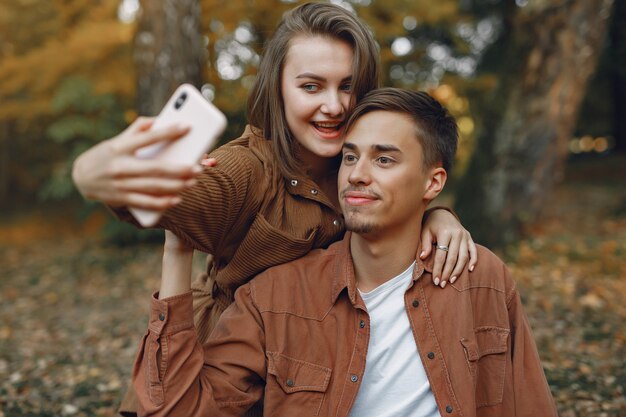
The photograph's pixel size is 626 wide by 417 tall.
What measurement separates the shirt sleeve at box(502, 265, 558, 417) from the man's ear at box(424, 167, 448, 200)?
1.65ft

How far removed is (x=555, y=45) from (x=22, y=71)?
7.76 m

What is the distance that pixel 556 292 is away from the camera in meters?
5.93

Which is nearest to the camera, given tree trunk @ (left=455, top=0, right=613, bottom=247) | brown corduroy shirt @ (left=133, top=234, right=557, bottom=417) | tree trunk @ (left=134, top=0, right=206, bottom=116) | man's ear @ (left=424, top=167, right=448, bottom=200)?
brown corduroy shirt @ (left=133, top=234, right=557, bottom=417)

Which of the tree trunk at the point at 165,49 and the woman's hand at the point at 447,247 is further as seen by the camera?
the tree trunk at the point at 165,49

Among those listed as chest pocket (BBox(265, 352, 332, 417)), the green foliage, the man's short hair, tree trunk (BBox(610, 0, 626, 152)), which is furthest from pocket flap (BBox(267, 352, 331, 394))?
tree trunk (BBox(610, 0, 626, 152))

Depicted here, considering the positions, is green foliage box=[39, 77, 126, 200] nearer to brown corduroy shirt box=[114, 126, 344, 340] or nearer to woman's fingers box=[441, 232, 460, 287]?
brown corduroy shirt box=[114, 126, 344, 340]

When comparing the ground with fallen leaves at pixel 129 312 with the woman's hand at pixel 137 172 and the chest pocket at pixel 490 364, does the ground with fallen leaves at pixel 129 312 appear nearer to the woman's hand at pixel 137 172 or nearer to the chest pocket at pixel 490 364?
the chest pocket at pixel 490 364

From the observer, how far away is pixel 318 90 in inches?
101

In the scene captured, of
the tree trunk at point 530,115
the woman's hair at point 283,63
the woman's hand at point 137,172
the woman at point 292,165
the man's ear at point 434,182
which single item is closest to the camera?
the woman's hand at point 137,172

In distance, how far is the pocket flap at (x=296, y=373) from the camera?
7.32 feet

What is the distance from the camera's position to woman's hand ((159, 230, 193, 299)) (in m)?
Answer: 2.08

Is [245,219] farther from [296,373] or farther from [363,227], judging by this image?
[296,373]

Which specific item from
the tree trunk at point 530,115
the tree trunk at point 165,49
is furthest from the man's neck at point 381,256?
the tree trunk at point 165,49

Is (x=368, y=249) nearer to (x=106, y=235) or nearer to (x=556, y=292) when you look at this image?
(x=556, y=292)
